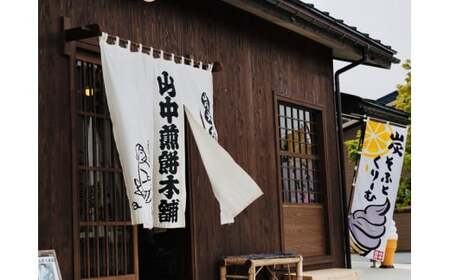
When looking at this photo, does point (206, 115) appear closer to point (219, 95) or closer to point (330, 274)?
point (219, 95)

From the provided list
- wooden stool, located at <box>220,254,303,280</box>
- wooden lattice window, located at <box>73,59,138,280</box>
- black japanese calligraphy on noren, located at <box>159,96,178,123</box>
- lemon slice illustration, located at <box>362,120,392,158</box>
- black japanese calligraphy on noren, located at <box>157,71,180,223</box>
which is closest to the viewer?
wooden lattice window, located at <box>73,59,138,280</box>

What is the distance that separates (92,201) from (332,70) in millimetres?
5616

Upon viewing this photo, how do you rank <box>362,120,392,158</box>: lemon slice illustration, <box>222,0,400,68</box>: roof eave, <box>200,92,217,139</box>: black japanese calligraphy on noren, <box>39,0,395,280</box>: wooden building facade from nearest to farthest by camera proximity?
1. <box>39,0,395,280</box>: wooden building facade
2. <box>200,92,217,139</box>: black japanese calligraphy on noren
3. <box>222,0,400,68</box>: roof eave
4. <box>362,120,392,158</box>: lemon slice illustration

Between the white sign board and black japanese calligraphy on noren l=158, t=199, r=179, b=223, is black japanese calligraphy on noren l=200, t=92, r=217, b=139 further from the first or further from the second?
the white sign board

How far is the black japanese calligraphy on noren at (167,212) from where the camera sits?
5.66 metres

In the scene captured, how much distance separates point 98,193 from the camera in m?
5.72

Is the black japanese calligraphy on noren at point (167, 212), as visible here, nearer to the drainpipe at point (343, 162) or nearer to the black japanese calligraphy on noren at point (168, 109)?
the black japanese calligraphy on noren at point (168, 109)

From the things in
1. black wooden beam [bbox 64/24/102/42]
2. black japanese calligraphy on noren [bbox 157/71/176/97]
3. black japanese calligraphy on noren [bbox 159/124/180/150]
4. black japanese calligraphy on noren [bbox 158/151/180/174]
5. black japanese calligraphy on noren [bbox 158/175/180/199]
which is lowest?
black japanese calligraphy on noren [bbox 158/175/180/199]

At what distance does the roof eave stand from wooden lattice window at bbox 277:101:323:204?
1060 millimetres

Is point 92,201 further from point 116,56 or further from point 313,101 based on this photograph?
point 313,101

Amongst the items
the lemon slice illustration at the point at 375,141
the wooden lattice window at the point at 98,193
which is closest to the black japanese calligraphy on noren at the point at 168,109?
the wooden lattice window at the point at 98,193

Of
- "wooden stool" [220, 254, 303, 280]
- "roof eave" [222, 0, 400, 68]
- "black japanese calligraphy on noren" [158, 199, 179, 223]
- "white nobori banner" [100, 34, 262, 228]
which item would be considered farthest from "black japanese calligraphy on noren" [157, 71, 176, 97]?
"wooden stool" [220, 254, 303, 280]

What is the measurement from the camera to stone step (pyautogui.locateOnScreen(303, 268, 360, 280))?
26.0ft
